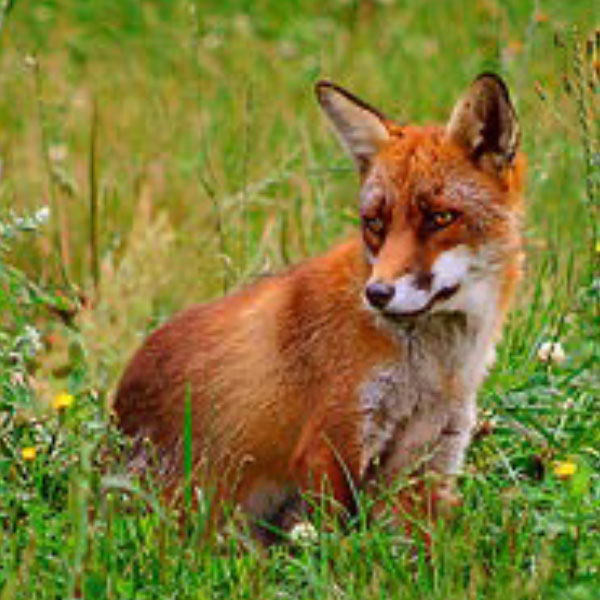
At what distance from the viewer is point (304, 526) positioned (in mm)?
5141

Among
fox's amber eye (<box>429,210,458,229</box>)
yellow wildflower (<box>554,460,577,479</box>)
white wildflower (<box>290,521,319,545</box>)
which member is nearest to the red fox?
fox's amber eye (<box>429,210,458,229</box>)

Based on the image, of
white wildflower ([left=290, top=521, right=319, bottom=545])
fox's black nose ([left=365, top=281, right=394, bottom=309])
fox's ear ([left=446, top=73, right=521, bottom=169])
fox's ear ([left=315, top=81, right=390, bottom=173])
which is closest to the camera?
white wildflower ([left=290, top=521, right=319, bottom=545])

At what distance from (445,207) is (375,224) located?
0.89ft

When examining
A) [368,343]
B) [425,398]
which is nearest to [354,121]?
[368,343]

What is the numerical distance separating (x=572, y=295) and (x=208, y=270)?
2.00 m

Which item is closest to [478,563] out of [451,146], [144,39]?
[451,146]

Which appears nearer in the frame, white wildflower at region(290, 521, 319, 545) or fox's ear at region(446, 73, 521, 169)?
white wildflower at region(290, 521, 319, 545)

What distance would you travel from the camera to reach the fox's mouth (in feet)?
17.0

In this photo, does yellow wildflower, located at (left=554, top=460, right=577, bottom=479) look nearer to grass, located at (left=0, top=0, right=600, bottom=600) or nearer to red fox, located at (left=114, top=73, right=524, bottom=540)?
grass, located at (left=0, top=0, right=600, bottom=600)

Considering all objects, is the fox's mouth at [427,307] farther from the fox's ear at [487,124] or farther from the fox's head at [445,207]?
the fox's ear at [487,124]

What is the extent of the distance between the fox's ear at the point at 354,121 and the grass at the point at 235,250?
644 millimetres

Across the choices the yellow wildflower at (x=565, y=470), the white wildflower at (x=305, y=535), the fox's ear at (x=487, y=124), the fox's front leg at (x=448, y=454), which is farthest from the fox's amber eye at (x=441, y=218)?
the white wildflower at (x=305, y=535)

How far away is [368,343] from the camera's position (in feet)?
17.9

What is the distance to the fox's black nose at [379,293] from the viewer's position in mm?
5121
